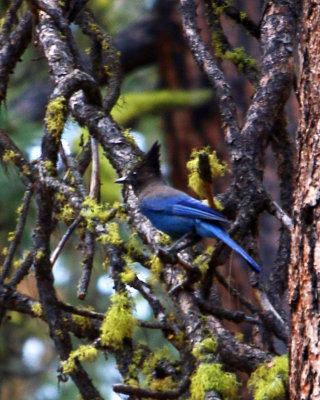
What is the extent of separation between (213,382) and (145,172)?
1.28 m

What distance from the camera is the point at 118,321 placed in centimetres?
358

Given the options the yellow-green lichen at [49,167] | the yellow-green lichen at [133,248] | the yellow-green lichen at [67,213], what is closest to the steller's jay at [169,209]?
the yellow-green lichen at [133,248]

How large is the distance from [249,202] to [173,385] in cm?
88

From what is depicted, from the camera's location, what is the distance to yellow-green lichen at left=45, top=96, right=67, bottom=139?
3701 mm

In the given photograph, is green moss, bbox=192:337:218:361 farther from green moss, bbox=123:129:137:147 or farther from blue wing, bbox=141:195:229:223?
green moss, bbox=123:129:137:147

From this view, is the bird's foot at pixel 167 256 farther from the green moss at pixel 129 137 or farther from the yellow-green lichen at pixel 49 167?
the green moss at pixel 129 137

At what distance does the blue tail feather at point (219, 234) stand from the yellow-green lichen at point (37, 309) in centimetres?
83

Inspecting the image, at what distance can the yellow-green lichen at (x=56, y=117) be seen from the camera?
3.70m

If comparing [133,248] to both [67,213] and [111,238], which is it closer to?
[111,238]

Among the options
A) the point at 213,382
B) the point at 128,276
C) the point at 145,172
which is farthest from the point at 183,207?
the point at 213,382

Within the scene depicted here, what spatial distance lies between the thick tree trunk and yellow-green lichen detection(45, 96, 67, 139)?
1.07 m

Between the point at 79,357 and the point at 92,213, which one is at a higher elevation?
the point at 92,213

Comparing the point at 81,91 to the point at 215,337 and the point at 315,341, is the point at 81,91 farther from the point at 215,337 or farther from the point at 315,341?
the point at 315,341

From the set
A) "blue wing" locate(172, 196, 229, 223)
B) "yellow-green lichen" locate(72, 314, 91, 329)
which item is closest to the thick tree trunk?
"blue wing" locate(172, 196, 229, 223)
